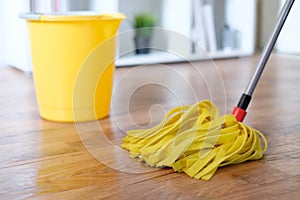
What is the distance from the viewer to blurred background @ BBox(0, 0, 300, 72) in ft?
7.43

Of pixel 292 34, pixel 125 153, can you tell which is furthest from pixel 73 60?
pixel 292 34

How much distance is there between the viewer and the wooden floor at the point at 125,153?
83 cm

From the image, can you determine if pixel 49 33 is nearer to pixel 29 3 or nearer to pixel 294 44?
pixel 29 3

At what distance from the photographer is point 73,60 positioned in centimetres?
132

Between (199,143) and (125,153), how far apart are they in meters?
0.17

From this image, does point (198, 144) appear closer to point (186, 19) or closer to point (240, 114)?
point (240, 114)

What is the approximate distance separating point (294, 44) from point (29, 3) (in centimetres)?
168

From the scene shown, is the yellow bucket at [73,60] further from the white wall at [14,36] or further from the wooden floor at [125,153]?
the white wall at [14,36]

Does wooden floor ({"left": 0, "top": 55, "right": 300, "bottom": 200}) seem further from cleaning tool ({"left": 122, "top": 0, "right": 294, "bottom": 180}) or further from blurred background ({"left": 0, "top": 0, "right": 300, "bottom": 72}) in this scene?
blurred background ({"left": 0, "top": 0, "right": 300, "bottom": 72})

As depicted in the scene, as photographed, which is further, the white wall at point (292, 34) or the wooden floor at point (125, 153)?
the white wall at point (292, 34)

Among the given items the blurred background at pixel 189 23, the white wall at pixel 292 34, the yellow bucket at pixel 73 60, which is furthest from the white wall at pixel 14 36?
the white wall at pixel 292 34

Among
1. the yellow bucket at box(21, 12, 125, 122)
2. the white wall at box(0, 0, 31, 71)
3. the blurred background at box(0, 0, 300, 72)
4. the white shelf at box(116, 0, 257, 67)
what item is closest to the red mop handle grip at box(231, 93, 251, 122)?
the yellow bucket at box(21, 12, 125, 122)

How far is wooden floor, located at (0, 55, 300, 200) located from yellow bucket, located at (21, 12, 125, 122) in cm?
5

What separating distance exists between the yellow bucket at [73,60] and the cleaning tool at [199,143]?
27cm
